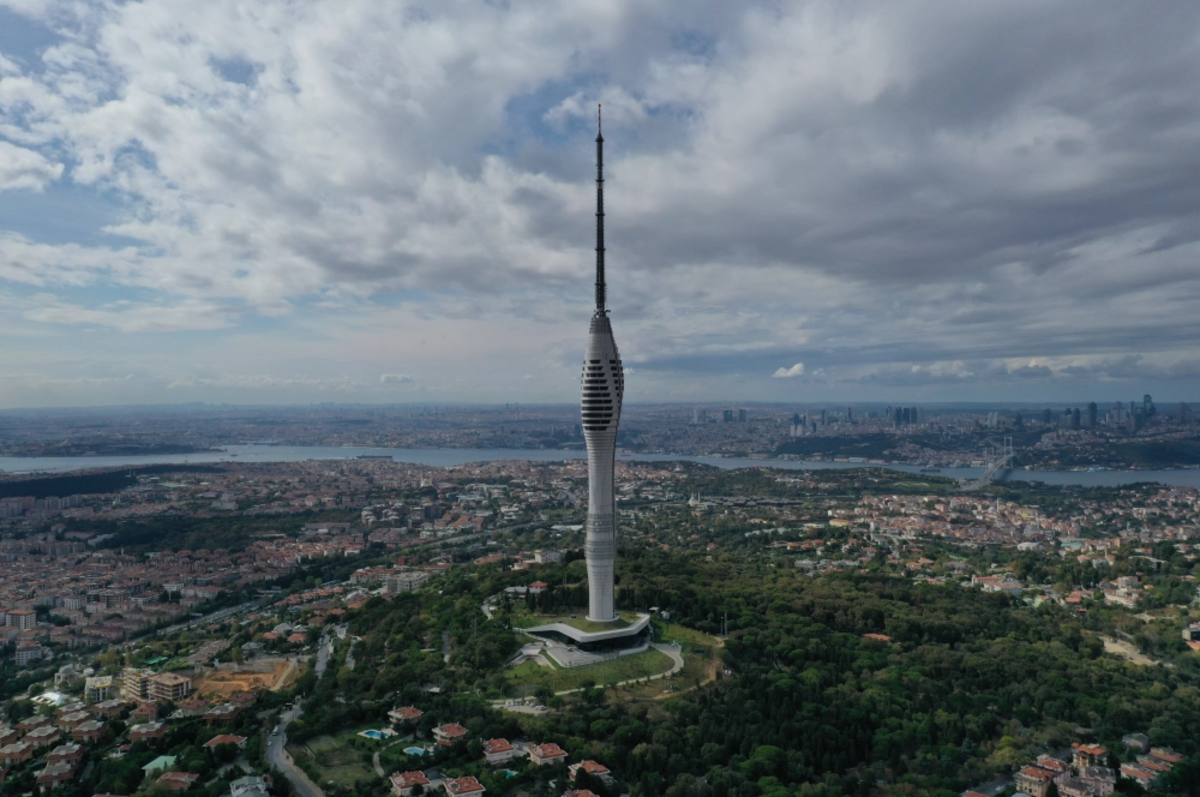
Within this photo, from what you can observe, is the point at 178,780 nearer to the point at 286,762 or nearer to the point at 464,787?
the point at 286,762

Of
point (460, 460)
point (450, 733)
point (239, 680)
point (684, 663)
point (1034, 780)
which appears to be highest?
point (460, 460)

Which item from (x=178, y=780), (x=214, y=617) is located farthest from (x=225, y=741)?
(x=214, y=617)

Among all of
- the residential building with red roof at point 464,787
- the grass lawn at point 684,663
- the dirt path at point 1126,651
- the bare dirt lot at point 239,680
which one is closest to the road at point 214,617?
the bare dirt lot at point 239,680

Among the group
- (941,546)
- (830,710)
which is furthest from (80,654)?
(941,546)

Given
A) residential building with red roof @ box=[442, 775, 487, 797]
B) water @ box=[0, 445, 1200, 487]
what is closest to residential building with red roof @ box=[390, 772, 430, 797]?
residential building with red roof @ box=[442, 775, 487, 797]

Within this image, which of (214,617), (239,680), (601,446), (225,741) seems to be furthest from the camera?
(214,617)

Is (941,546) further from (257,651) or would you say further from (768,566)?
(257,651)
